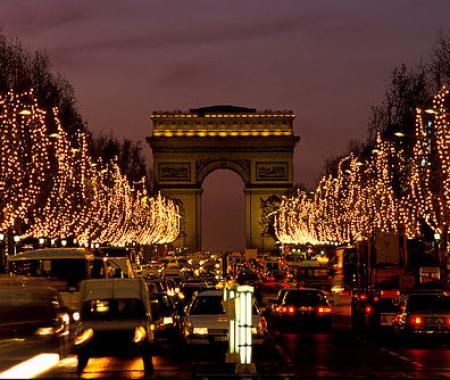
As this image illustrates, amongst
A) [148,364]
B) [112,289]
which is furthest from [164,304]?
[148,364]

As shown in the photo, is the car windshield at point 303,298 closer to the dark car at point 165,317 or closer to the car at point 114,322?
the dark car at point 165,317

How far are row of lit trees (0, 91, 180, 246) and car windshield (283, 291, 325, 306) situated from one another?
502 inches

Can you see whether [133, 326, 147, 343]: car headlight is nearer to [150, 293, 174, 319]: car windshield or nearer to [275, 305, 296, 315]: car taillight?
[150, 293, 174, 319]: car windshield

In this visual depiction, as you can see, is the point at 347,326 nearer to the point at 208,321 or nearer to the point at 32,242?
the point at 208,321

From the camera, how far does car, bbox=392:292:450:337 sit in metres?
30.1

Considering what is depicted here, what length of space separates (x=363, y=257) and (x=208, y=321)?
14.8 m

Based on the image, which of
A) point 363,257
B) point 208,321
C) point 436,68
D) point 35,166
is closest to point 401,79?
point 436,68

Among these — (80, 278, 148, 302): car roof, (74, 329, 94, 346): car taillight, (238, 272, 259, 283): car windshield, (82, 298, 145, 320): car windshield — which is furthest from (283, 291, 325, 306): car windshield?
(238, 272, 259, 283): car windshield

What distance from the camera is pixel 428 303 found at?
30938mm

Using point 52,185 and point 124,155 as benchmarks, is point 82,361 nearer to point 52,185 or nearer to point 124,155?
point 52,185

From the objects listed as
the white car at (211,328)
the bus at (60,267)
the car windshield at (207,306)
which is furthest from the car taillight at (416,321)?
the bus at (60,267)

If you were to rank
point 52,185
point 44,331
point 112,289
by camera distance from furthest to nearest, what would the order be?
point 52,185 → point 112,289 → point 44,331

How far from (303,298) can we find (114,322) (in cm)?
1683

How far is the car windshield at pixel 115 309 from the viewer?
21520mm
